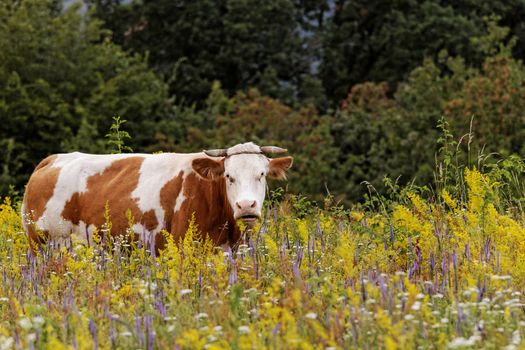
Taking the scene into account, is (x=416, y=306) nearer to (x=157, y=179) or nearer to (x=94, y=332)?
(x=94, y=332)

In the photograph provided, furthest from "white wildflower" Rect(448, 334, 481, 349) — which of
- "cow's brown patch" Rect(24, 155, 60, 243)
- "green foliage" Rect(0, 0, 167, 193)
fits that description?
"green foliage" Rect(0, 0, 167, 193)

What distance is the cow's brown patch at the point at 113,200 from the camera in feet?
32.1

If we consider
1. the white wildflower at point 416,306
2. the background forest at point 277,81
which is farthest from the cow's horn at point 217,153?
the background forest at point 277,81

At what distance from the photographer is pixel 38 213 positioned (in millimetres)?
10656

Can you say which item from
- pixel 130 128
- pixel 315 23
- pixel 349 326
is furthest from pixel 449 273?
pixel 315 23

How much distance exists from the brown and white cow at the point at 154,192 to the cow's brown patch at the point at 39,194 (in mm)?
10

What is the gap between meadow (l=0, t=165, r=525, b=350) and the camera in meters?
4.88

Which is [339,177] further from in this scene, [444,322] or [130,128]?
[444,322]

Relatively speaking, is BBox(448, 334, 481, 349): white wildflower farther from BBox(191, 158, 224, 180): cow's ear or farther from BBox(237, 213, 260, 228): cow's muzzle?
BBox(191, 158, 224, 180): cow's ear

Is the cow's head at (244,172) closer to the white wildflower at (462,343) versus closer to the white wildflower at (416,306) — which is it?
the white wildflower at (416,306)

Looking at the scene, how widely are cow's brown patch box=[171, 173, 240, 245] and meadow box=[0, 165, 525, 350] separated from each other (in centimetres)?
51

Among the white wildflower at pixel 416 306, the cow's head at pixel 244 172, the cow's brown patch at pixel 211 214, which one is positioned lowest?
the cow's brown patch at pixel 211 214

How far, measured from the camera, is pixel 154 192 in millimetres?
9734

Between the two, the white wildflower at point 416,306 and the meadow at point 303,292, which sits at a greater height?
the white wildflower at point 416,306
